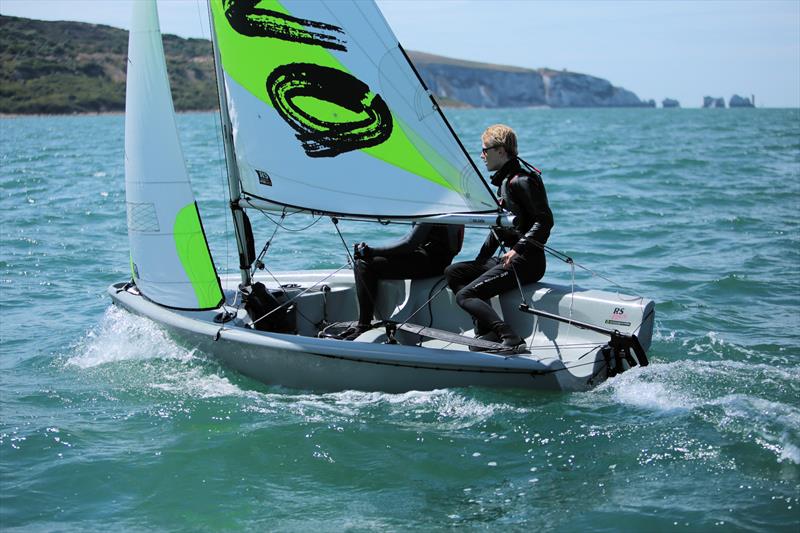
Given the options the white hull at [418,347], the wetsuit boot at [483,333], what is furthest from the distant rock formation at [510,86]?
the wetsuit boot at [483,333]

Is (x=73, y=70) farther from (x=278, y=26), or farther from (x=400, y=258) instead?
(x=400, y=258)

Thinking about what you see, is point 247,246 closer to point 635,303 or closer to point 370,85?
point 370,85

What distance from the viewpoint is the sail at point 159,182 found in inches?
249

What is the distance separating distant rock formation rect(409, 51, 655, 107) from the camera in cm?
15635

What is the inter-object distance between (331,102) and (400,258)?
4.03ft

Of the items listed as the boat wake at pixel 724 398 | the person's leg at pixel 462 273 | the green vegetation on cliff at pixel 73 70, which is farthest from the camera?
the green vegetation on cliff at pixel 73 70

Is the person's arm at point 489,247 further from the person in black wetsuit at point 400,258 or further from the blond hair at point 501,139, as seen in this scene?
the blond hair at point 501,139

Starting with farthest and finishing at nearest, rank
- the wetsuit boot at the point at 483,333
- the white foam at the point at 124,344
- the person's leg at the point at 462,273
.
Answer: the white foam at the point at 124,344
the person's leg at the point at 462,273
the wetsuit boot at the point at 483,333

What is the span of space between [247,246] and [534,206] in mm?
2219

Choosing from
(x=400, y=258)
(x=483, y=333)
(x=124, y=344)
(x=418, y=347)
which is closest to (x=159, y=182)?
(x=124, y=344)

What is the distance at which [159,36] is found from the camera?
632cm

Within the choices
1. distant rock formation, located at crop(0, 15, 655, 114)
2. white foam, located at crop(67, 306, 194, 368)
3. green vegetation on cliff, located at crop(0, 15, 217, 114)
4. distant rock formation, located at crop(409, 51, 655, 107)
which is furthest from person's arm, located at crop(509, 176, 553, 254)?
distant rock formation, located at crop(409, 51, 655, 107)

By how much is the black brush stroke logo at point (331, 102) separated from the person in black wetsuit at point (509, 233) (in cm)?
79

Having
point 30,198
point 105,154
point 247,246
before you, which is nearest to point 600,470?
point 247,246
